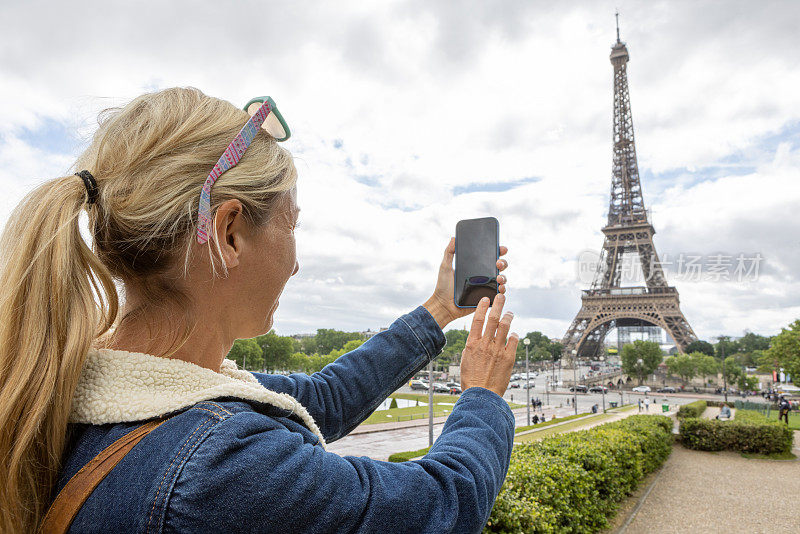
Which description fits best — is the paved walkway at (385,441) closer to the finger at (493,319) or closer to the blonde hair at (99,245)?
the finger at (493,319)

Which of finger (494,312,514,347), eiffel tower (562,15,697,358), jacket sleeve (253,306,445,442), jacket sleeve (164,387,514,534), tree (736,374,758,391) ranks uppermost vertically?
eiffel tower (562,15,697,358)

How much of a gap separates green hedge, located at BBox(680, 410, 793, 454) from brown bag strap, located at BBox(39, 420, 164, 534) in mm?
18622

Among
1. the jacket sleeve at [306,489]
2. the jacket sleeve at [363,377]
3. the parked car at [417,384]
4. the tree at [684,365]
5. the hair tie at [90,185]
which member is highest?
the hair tie at [90,185]

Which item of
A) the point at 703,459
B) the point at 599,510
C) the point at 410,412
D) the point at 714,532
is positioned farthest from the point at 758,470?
the point at 410,412

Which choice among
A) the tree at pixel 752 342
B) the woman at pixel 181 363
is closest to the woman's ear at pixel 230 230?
the woman at pixel 181 363

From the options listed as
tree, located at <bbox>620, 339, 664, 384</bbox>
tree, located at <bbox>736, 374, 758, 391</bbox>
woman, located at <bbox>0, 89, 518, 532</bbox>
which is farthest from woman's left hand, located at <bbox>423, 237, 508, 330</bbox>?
tree, located at <bbox>620, 339, 664, 384</bbox>

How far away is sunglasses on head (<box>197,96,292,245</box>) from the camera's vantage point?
101 cm

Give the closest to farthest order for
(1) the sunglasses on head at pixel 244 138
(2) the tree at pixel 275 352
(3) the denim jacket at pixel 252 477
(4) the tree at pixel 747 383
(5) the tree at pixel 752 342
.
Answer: (3) the denim jacket at pixel 252 477, (1) the sunglasses on head at pixel 244 138, (2) the tree at pixel 275 352, (4) the tree at pixel 747 383, (5) the tree at pixel 752 342

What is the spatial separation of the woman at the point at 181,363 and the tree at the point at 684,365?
199 ft

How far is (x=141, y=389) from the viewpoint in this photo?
89 cm

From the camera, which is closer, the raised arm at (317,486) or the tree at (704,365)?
the raised arm at (317,486)

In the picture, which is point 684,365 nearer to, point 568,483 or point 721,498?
point 721,498

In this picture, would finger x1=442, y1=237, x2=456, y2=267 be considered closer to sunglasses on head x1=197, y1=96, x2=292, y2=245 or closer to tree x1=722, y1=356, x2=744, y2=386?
sunglasses on head x1=197, y1=96, x2=292, y2=245

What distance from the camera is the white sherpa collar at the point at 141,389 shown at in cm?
85
